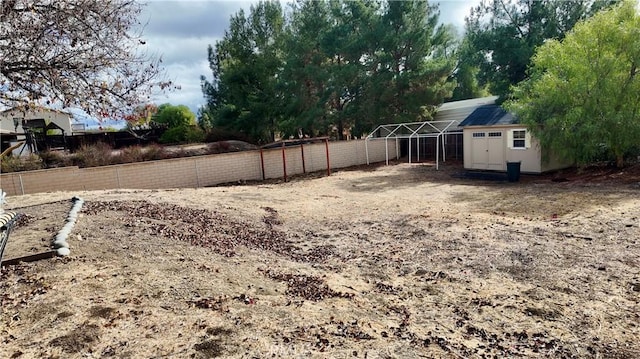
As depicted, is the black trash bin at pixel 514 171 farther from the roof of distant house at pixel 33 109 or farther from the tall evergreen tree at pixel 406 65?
the roof of distant house at pixel 33 109

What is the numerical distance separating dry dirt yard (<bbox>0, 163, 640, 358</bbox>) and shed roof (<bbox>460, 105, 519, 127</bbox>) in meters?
7.55

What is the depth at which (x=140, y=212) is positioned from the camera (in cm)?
651

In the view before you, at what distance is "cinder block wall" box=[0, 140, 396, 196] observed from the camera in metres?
12.2

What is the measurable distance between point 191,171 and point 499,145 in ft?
39.3

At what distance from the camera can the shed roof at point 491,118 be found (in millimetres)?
14661

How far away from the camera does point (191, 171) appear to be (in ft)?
48.4

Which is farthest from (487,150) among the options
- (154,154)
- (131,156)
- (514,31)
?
(131,156)

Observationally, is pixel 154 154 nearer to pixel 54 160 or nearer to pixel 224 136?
pixel 54 160

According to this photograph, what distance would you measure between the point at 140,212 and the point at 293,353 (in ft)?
15.8

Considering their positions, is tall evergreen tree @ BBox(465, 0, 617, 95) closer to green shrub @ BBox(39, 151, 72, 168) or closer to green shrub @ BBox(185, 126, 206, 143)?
green shrub @ BBox(185, 126, 206, 143)

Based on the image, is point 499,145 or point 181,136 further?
point 181,136

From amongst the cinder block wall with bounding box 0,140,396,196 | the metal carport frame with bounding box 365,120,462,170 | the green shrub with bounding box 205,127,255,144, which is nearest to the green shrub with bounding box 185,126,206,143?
the green shrub with bounding box 205,127,255,144

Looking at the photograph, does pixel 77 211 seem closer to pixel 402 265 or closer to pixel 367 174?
pixel 402 265

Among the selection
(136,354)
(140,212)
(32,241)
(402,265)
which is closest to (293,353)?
(136,354)
